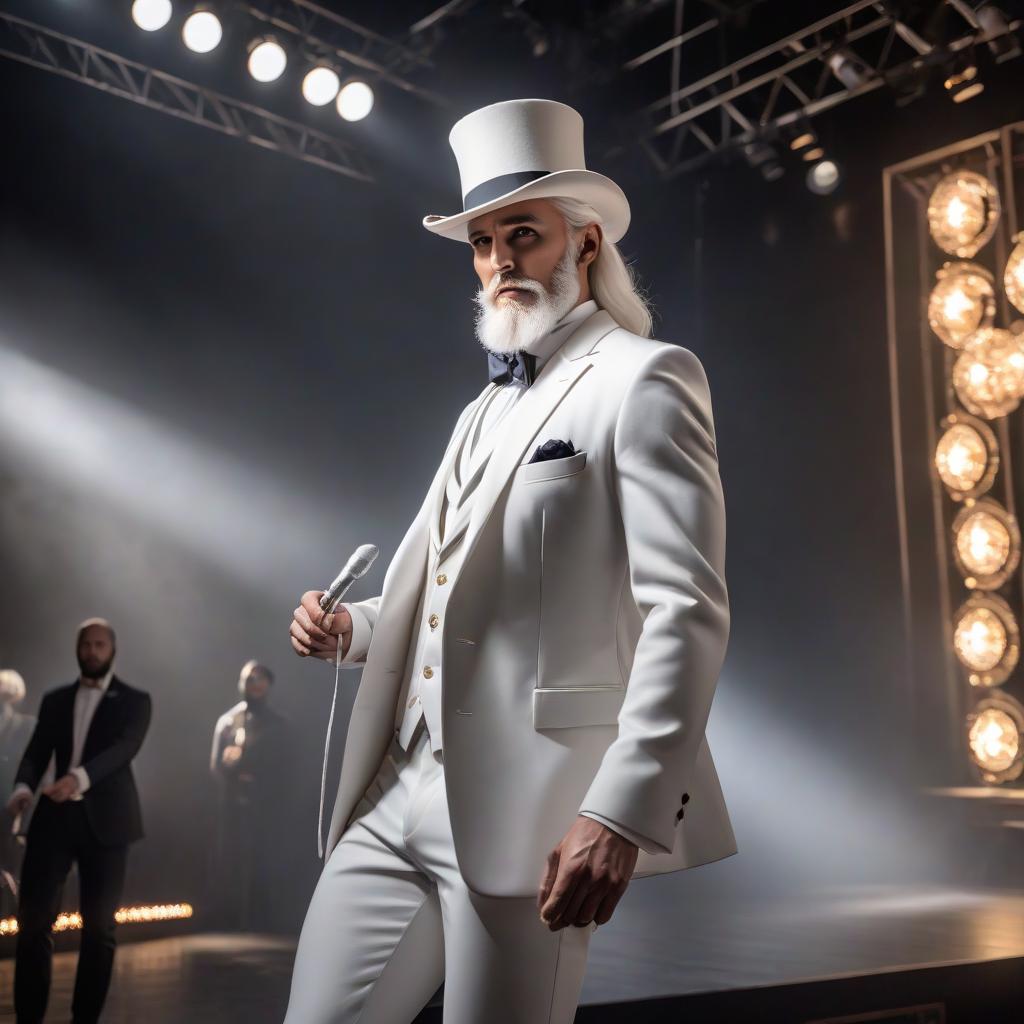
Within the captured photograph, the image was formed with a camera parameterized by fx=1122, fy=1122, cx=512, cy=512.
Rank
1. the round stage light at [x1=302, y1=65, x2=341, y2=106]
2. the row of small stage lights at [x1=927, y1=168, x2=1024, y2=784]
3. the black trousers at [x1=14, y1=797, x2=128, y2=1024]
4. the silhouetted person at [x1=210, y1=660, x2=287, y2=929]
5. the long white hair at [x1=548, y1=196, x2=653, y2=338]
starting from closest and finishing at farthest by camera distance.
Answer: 1. the long white hair at [x1=548, y1=196, x2=653, y2=338]
2. the black trousers at [x1=14, y1=797, x2=128, y2=1024]
3. the row of small stage lights at [x1=927, y1=168, x2=1024, y2=784]
4. the round stage light at [x1=302, y1=65, x2=341, y2=106]
5. the silhouetted person at [x1=210, y1=660, x2=287, y2=929]

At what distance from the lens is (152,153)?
614cm

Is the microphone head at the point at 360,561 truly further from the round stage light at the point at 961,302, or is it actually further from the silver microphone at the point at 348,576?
the round stage light at the point at 961,302

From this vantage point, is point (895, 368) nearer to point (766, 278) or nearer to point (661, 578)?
point (766, 278)

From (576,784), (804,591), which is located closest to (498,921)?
(576,784)

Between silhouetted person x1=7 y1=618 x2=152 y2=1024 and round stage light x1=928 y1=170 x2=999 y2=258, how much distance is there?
4.47 metres

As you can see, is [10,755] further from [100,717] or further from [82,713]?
[100,717]

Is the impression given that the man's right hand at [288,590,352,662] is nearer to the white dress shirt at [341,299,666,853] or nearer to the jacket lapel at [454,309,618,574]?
the white dress shirt at [341,299,666,853]

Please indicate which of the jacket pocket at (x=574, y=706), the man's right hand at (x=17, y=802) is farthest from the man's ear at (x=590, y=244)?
the man's right hand at (x=17, y=802)

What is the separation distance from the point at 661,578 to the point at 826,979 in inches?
72.9

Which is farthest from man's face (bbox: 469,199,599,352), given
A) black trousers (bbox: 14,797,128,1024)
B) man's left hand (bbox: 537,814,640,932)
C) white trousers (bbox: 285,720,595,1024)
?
black trousers (bbox: 14,797,128,1024)

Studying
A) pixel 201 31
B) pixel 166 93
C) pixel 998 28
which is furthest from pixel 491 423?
pixel 166 93

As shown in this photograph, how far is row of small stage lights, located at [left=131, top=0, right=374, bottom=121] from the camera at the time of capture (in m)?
5.25

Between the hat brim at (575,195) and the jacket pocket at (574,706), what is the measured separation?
23.3 inches

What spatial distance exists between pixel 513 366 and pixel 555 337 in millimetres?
71
